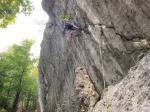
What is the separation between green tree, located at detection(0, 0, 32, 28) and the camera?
30.5 ft

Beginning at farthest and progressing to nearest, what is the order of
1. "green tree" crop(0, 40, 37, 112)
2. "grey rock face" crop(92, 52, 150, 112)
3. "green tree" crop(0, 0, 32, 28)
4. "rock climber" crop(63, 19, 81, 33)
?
"green tree" crop(0, 40, 37, 112) < "rock climber" crop(63, 19, 81, 33) < "green tree" crop(0, 0, 32, 28) < "grey rock face" crop(92, 52, 150, 112)

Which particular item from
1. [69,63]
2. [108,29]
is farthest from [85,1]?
[69,63]

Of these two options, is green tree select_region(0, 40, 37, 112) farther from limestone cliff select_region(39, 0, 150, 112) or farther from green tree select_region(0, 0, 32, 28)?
green tree select_region(0, 0, 32, 28)

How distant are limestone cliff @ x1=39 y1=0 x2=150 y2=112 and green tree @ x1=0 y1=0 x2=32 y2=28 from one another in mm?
3529

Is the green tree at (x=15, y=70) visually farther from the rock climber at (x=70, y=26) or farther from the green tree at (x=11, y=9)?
the green tree at (x=11, y=9)

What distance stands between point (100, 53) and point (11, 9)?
4.48m

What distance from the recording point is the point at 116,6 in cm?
1027

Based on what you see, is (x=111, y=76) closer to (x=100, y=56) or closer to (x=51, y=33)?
(x=100, y=56)

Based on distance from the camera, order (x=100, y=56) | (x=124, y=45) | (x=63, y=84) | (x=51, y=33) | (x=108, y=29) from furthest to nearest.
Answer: (x=51, y=33) < (x=63, y=84) < (x=100, y=56) < (x=108, y=29) < (x=124, y=45)

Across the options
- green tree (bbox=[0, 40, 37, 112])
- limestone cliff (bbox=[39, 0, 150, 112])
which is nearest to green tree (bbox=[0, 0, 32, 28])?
limestone cliff (bbox=[39, 0, 150, 112])

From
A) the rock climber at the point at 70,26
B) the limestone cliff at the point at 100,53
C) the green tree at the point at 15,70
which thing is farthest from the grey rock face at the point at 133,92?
the green tree at the point at 15,70

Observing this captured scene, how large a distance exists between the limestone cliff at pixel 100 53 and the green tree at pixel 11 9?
353 centimetres

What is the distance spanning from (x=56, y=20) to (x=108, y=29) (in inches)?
375

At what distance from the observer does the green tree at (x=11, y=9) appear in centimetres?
930
